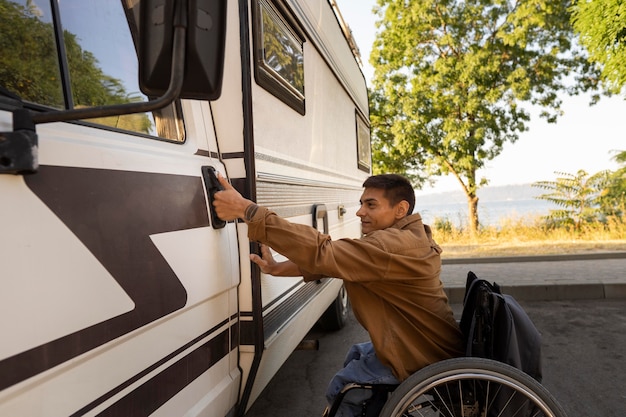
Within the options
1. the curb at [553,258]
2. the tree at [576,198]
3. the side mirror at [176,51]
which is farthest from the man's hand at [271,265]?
the tree at [576,198]

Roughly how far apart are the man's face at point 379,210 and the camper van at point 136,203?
0.48 meters

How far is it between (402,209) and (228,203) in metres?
0.85

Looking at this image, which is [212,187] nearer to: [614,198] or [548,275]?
[548,275]

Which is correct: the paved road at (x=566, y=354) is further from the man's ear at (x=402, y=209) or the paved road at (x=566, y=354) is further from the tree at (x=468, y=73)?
the tree at (x=468, y=73)

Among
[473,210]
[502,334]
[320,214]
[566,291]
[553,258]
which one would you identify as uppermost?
[320,214]

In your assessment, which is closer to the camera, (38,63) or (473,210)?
(38,63)

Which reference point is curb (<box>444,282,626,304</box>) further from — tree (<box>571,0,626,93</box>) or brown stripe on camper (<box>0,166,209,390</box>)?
brown stripe on camper (<box>0,166,209,390</box>)

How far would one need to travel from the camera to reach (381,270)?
198cm

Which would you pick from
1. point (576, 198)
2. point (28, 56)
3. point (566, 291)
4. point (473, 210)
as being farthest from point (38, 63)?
point (473, 210)

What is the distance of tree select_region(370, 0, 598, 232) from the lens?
13320mm

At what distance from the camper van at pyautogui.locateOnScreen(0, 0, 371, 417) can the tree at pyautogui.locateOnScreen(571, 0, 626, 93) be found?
6193mm

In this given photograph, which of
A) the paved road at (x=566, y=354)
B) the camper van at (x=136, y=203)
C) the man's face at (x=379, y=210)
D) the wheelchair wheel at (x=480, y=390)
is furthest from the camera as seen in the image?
the paved road at (x=566, y=354)

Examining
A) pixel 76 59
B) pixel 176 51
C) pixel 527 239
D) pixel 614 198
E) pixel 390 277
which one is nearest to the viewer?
pixel 176 51

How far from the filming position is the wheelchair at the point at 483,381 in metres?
1.81
